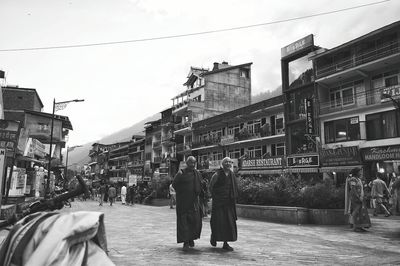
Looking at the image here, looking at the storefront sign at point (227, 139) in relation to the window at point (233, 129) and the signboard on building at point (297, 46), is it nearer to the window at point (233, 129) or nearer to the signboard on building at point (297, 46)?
the window at point (233, 129)

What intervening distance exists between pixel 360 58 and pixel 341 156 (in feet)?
24.9

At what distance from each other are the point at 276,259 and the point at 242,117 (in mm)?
34836

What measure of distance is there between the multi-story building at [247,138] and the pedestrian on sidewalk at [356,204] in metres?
20.3

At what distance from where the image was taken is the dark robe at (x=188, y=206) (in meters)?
7.30

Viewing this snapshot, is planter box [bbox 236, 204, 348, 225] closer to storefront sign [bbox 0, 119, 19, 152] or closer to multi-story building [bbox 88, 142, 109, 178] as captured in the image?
storefront sign [bbox 0, 119, 19, 152]

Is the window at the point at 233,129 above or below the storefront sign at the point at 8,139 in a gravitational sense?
above

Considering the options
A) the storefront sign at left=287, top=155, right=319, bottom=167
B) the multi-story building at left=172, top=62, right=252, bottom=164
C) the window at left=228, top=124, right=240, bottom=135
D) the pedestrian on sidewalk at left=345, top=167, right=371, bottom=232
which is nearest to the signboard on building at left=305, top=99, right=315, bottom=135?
the storefront sign at left=287, top=155, right=319, bottom=167

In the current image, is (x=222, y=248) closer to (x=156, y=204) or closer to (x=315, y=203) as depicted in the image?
(x=315, y=203)

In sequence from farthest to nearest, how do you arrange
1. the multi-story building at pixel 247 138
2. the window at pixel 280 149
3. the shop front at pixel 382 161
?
the window at pixel 280 149
the multi-story building at pixel 247 138
the shop front at pixel 382 161

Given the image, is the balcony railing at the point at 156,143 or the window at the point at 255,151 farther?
the balcony railing at the point at 156,143

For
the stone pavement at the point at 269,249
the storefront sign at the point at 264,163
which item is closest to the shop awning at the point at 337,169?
the storefront sign at the point at 264,163

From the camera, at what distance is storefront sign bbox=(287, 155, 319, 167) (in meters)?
29.0

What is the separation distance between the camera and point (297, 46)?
114 feet

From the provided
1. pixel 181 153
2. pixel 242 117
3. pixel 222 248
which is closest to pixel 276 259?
pixel 222 248
